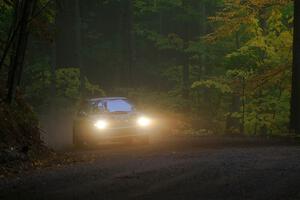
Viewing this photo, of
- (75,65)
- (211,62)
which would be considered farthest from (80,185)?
(211,62)

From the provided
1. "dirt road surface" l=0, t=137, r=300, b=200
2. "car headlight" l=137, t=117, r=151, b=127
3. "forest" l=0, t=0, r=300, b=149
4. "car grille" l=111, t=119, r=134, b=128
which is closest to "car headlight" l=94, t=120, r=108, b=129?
"car grille" l=111, t=119, r=134, b=128

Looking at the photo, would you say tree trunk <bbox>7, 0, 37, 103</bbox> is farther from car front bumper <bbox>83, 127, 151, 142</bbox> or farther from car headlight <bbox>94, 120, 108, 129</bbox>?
car front bumper <bbox>83, 127, 151, 142</bbox>

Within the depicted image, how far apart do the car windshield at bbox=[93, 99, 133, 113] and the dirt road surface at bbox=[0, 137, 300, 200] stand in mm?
5764

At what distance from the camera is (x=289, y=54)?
25969 mm

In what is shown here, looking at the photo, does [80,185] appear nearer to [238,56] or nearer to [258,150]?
[258,150]

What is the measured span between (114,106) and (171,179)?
10.7m

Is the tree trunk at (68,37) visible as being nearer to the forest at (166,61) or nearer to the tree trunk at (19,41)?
the forest at (166,61)

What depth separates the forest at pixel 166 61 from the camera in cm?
1936

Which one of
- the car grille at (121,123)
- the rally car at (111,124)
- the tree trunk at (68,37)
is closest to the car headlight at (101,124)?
the rally car at (111,124)

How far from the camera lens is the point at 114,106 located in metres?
21.1

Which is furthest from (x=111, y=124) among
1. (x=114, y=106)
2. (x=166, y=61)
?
(x=166, y=61)

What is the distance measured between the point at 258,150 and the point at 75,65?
21037 mm

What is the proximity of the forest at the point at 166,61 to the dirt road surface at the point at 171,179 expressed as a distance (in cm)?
470

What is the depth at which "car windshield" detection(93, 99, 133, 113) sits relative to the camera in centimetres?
2084
